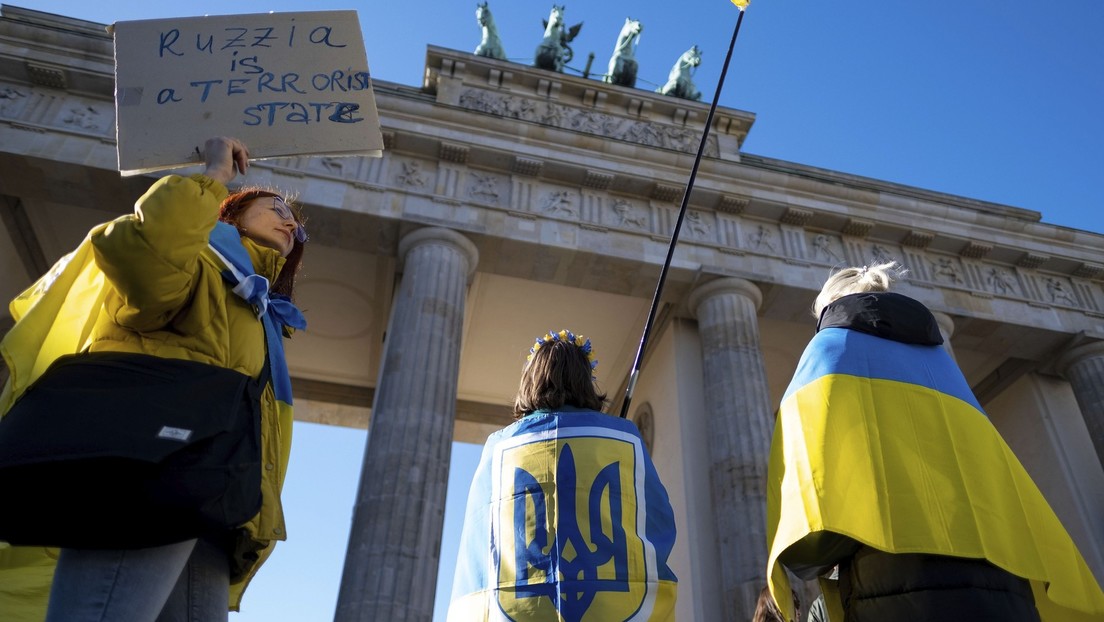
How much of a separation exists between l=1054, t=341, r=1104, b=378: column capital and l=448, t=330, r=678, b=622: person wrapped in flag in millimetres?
14259

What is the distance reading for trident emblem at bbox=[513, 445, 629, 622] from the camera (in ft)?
9.07

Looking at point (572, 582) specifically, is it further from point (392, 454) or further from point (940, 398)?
point (392, 454)

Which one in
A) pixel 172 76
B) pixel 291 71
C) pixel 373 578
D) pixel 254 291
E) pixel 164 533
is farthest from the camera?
pixel 373 578

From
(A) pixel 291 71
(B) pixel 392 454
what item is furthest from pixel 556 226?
(A) pixel 291 71

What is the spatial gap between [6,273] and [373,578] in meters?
9.39

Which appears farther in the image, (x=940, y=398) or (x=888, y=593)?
(x=940, y=398)

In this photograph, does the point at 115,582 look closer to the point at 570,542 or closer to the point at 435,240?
the point at 570,542

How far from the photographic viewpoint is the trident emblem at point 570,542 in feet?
9.07

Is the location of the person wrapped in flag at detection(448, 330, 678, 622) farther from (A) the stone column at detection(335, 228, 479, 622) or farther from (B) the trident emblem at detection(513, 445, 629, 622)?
(A) the stone column at detection(335, 228, 479, 622)

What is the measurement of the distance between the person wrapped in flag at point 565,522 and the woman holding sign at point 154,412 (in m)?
0.83

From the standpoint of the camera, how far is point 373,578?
340 inches

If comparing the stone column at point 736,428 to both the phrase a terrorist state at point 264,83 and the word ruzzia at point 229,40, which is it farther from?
the word ruzzia at point 229,40

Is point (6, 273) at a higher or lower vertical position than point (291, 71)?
higher

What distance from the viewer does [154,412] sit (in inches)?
80.0
